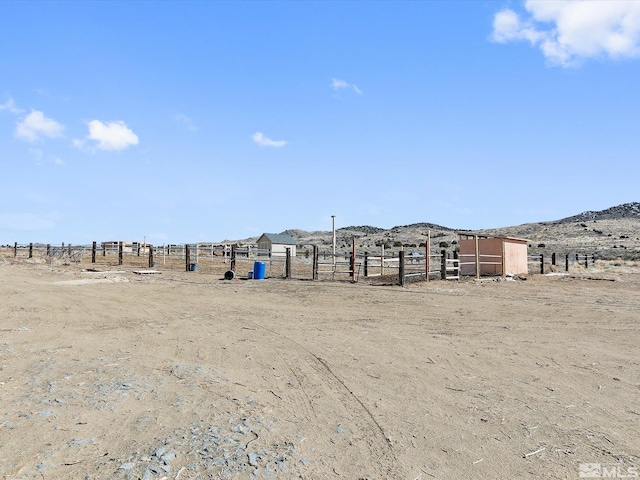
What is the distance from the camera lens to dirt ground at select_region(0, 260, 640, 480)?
3463mm

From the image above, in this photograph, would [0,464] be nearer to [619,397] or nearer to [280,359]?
[280,359]

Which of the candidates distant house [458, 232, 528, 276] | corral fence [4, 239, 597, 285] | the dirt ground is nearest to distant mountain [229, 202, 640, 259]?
corral fence [4, 239, 597, 285]

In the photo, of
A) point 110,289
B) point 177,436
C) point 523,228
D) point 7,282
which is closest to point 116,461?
point 177,436

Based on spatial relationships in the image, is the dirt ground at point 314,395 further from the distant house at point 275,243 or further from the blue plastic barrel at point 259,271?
the distant house at point 275,243

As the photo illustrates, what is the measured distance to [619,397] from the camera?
4.97 m

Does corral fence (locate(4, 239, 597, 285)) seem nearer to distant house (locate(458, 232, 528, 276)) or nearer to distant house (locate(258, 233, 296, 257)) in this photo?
distant house (locate(458, 232, 528, 276))

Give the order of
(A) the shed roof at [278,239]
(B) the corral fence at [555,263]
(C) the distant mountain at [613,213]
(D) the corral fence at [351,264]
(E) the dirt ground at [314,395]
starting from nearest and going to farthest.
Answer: (E) the dirt ground at [314,395] → (D) the corral fence at [351,264] → (B) the corral fence at [555,263] → (A) the shed roof at [278,239] → (C) the distant mountain at [613,213]

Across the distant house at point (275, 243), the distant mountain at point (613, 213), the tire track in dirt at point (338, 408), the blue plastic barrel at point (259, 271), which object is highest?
the distant mountain at point (613, 213)

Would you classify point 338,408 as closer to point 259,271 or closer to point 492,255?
point 259,271

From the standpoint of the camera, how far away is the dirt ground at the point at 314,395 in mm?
3463

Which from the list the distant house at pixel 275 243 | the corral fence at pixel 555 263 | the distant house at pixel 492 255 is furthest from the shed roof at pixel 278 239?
the distant house at pixel 492 255

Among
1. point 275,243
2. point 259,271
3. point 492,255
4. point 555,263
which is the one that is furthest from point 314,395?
point 275,243

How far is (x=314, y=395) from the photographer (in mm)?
4930

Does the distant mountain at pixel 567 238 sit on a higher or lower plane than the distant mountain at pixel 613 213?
lower
